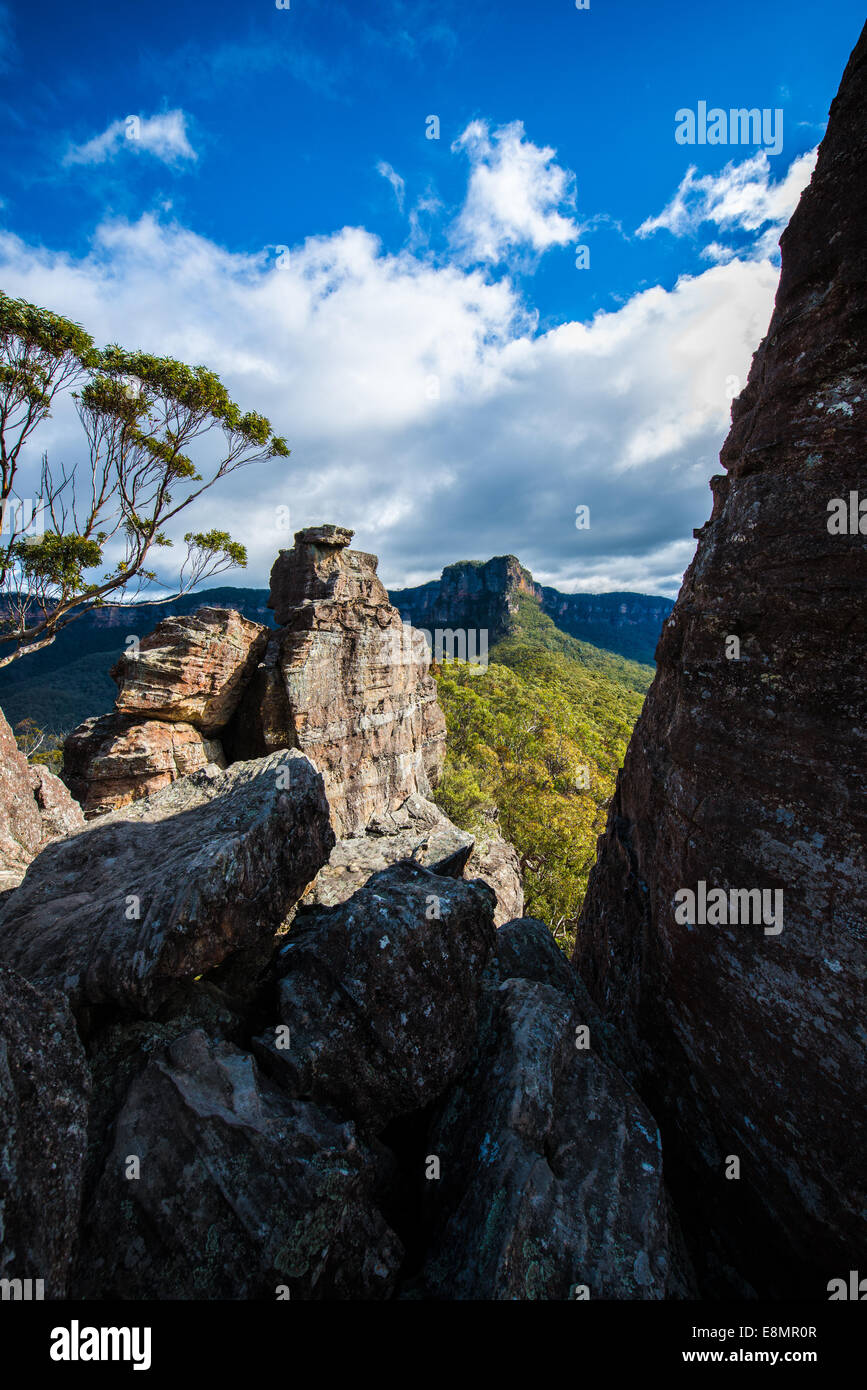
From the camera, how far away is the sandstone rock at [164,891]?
574 cm

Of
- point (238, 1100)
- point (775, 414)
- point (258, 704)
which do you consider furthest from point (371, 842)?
point (775, 414)

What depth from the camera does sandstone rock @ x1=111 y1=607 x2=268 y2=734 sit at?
1859cm

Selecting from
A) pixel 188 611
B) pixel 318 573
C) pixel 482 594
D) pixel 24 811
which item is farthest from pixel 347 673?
pixel 188 611

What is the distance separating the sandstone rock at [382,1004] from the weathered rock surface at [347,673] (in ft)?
47.6

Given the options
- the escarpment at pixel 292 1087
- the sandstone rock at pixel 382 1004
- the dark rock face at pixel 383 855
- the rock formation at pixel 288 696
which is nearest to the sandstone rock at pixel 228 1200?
the escarpment at pixel 292 1087

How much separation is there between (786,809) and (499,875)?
1841cm

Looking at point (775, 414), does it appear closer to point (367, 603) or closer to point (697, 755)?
point (697, 755)

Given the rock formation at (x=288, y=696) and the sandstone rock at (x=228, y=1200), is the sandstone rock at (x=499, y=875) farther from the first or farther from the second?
the sandstone rock at (x=228, y=1200)

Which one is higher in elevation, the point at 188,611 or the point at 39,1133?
the point at 188,611

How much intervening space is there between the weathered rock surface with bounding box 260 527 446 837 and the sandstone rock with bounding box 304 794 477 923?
3.84m

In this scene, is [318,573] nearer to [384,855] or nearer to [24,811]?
[384,855]

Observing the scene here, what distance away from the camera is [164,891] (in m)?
6.23

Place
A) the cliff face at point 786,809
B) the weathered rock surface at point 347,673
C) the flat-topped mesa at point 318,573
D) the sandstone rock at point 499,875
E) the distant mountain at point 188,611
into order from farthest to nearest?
1. the distant mountain at point 188,611
2. the flat-topped mesa at point 318,573
3. the weathered rock surface at point 347,673
4. the sandstone rock at point 499,875
5. the cliff face at point 786,809

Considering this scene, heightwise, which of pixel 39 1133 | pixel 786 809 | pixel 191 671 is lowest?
pixel 39 1133
